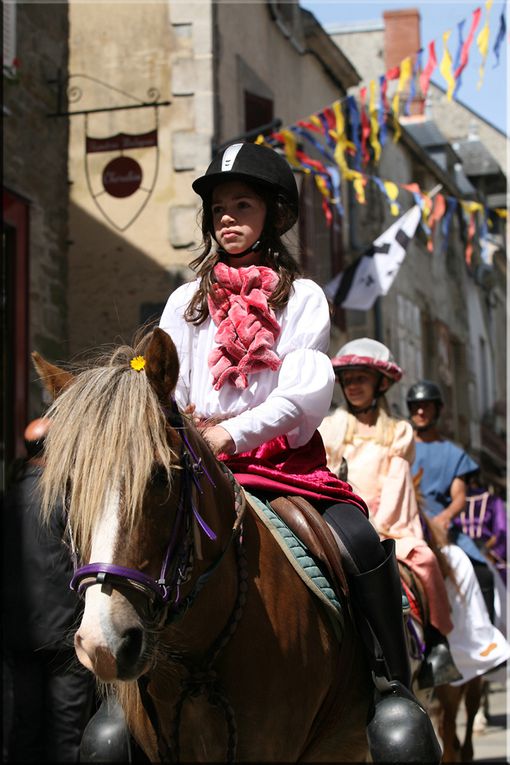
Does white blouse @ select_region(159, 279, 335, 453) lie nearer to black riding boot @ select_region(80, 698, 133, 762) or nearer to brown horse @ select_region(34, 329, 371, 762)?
brown horse @ select_region(34, 329, 371, 762)

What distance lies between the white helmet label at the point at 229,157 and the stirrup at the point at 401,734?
6.58ft

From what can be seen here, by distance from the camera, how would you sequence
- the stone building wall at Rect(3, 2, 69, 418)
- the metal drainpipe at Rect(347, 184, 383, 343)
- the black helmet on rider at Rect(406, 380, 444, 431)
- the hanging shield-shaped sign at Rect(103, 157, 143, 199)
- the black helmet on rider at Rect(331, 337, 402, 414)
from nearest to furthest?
1. the black helmet on rider at Rect(331, 337, 402, 414)
2. the black helmet on rider at Rect(406, 380, 444, 431)
3. the stone building wall at Rect(3, 2, 69, 418)
4. the hanging shield-shaped sign at Rect(103, 157, 143, 199)
5. the metal drainpipe at Rect(347, 184, 383, 343)

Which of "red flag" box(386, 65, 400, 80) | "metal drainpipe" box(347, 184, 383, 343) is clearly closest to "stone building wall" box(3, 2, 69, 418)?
"red flag" box(386, 65, 400, 80)

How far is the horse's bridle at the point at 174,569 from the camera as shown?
121 inches

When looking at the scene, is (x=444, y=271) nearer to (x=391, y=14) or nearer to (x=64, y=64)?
(x=391, y=14)

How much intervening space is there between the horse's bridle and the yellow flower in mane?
144 millimetres

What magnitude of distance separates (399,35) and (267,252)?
31.9 m

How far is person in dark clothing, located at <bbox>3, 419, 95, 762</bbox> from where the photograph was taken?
21.5 ft

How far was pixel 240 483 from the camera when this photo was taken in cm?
409

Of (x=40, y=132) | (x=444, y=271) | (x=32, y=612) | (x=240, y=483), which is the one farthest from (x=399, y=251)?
(x=444, y=271)

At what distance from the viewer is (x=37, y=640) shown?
6.51 meters

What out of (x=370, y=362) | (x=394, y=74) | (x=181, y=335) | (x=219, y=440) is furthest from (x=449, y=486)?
(x=219, y=440)

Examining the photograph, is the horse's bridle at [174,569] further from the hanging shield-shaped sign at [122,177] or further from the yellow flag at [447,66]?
the hanging shield-shaped sign at [122,177]

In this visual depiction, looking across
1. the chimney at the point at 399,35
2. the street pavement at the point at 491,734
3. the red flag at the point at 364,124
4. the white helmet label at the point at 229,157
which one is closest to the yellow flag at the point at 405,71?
the red flag at the point at 364,124
